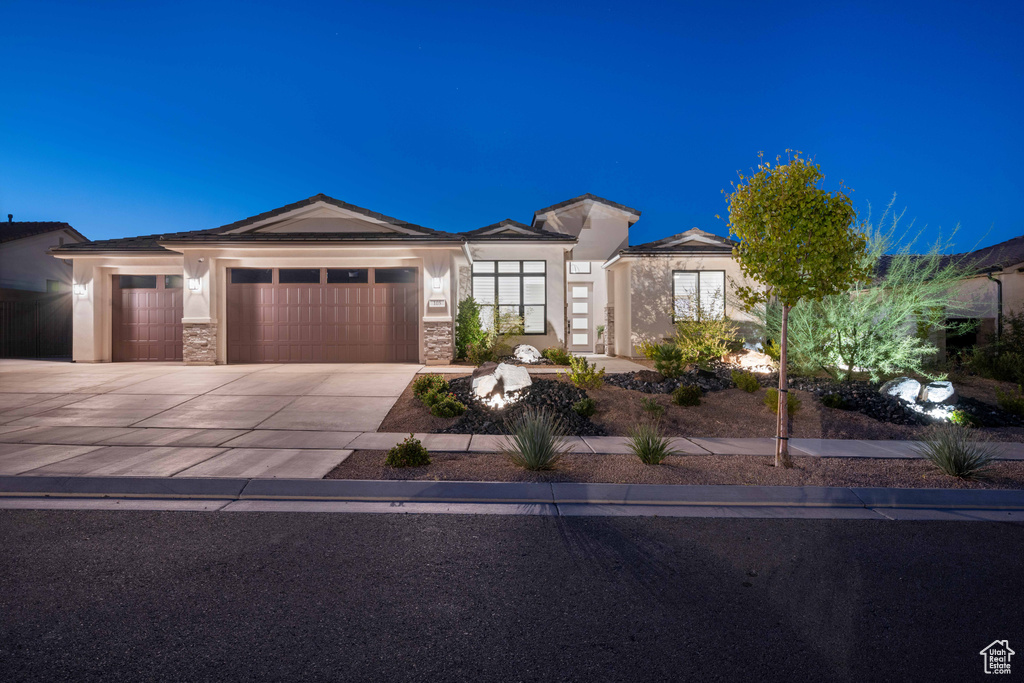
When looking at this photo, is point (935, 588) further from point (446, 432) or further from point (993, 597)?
point (446, 432)

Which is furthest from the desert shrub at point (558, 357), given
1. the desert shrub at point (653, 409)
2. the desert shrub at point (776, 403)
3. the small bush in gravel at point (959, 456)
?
the small bush in gravel at point (959, 456)

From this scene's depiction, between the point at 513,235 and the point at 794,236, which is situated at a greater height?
the point at 513,235

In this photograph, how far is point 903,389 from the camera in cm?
1088

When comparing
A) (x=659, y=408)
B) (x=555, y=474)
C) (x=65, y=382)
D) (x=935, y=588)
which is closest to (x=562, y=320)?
(x=659, y=408)

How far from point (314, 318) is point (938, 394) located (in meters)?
15.4

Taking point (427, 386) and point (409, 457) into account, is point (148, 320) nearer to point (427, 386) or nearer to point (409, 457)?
point (427, 386)

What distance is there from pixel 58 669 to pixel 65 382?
12.7 metres

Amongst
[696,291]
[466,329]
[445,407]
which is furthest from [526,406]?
[696,291]

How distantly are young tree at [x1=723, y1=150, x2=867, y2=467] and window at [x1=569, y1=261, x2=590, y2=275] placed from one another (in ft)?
54.8

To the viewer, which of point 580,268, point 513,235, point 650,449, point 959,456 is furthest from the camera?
point 580,268

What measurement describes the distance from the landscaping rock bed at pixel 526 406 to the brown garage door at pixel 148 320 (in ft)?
37.2

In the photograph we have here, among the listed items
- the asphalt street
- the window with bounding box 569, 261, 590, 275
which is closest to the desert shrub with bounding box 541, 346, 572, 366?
the window with bounding box 569, 261, 590, 275

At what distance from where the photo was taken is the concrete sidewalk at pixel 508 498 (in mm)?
5191

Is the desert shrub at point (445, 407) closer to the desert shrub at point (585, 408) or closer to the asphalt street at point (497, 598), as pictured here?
the desert shrub at point (585, 408)
